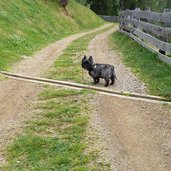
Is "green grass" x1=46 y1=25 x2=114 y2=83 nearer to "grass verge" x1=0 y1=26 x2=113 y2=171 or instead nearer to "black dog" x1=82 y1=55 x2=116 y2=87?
"black dog" x1=82 y1=55 x2=116 y2=87

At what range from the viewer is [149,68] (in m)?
15.6

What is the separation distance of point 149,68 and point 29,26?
1673cm

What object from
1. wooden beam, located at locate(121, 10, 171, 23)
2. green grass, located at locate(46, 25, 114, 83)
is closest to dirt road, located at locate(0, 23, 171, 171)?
green grass, located at locate(46, 25, 114, 83)

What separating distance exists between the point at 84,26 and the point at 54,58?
94.9 feet

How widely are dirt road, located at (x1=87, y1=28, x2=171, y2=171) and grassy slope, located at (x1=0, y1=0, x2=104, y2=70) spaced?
8086 millimetres

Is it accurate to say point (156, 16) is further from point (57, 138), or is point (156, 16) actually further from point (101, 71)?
point (57, 138)

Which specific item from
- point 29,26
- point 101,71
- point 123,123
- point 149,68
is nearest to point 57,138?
point 123,123

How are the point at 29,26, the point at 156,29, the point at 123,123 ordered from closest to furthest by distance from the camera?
the point at 123,123 → the point at 156,29 → the point at 29,26

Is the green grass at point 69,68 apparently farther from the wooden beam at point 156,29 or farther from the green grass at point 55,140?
the wooden beam at point 156,29

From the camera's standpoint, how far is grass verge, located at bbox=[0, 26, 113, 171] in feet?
26.1

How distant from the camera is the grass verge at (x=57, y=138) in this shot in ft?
26.1

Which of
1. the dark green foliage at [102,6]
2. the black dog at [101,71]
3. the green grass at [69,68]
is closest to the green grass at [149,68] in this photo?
the black dog at [101,71]

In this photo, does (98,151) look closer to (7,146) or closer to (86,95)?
(7,146)

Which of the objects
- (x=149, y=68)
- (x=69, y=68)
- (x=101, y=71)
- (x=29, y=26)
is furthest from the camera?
(x=29, y=26)
